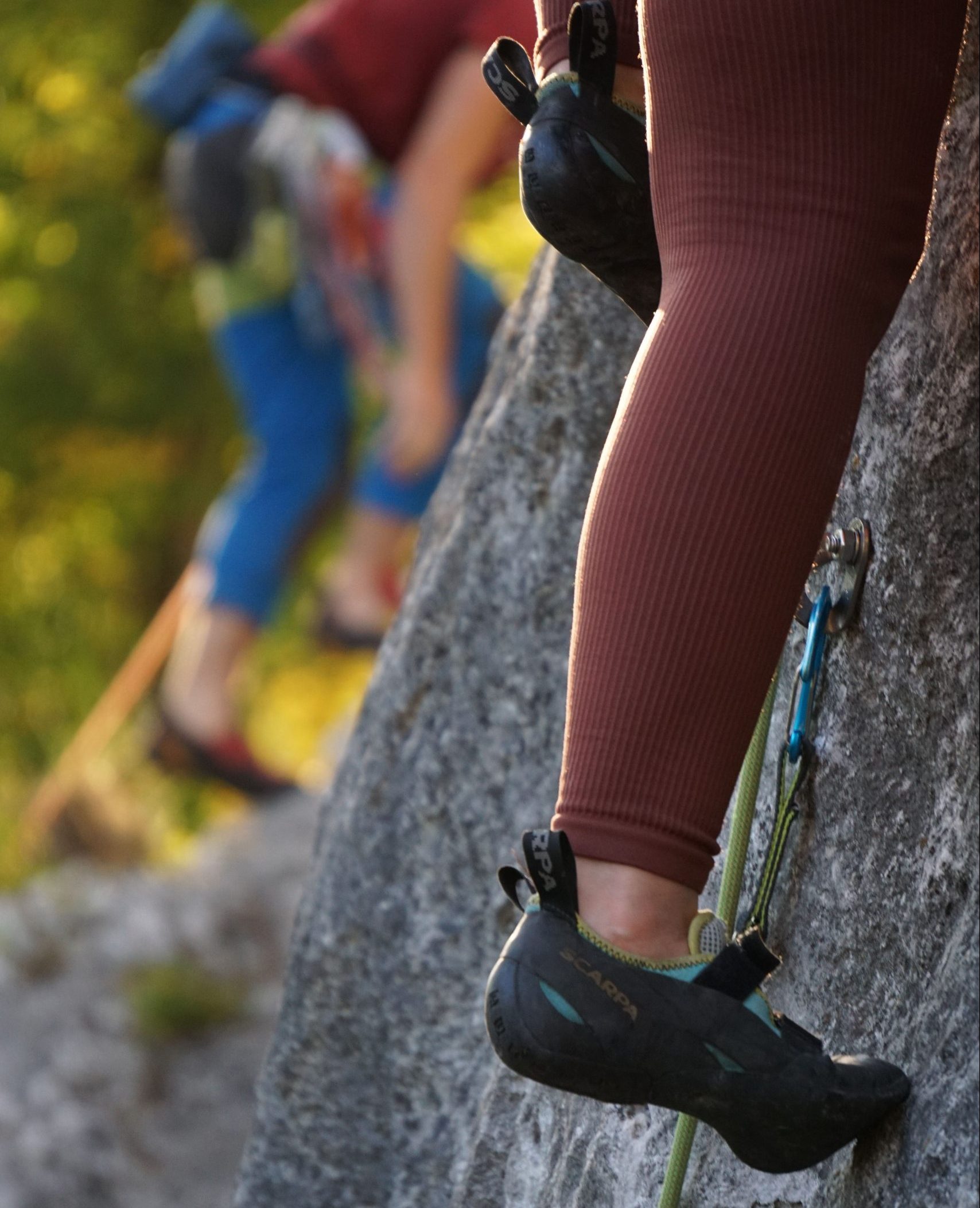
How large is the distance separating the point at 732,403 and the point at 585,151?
33 centimetres

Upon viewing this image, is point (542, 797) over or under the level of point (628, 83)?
under

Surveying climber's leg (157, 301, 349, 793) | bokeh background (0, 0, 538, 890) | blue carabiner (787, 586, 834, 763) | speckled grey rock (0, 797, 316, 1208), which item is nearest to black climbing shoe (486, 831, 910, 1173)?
blue carabiner (787, 586, 834, 763)

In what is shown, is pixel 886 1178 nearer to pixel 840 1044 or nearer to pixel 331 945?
pixel 840 1044

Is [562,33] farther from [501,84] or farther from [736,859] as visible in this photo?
[736,859]

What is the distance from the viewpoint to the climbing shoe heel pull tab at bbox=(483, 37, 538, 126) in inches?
59.2

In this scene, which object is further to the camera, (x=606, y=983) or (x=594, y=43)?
(x=594, y=43)

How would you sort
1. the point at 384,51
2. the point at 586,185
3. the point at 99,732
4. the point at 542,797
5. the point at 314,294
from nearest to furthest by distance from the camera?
the point at 586,185 → the point at 542,797 → the point at 384,51 → the point at 314,294 → the point at 99,732

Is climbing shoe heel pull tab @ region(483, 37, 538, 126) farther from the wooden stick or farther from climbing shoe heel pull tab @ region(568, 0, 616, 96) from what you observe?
the wooden stick

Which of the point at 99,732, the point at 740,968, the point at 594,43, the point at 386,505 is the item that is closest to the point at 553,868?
the point at 740,968

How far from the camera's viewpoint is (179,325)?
30.6 feet

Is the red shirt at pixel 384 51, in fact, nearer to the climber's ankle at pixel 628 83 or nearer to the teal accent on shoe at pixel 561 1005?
the climber's ankle at pixel 628 83

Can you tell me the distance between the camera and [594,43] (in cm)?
143

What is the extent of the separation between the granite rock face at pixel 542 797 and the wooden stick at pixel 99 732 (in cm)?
399

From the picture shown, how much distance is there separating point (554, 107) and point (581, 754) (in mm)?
585
